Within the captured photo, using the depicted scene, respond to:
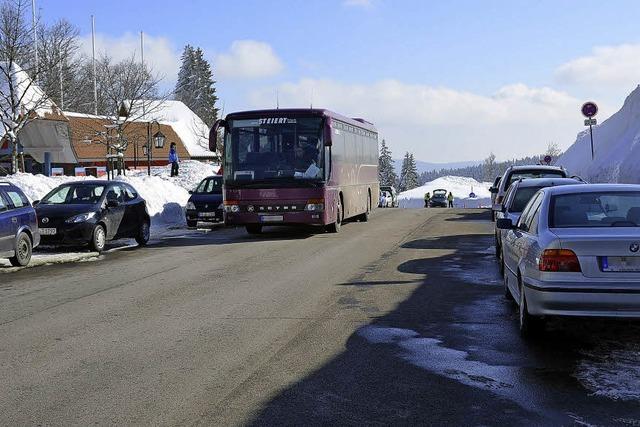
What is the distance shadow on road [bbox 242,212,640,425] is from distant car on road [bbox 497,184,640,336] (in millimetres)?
461

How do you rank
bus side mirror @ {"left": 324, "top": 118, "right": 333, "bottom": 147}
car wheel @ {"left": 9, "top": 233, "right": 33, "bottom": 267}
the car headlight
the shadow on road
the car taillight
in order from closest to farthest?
the shadow on road
the car taillight
car wheel @ {"left": 9, "top": 233, "right": 33, "bottom": 267}
the car headlight
bus side mirror @ {"left": 324, "top": 118, "right": 333, "bottom": 147}

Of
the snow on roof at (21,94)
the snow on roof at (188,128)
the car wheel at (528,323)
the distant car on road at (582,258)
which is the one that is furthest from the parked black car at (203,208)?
the snow on roof at (188,128)

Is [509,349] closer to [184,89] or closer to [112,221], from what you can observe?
[112,221]

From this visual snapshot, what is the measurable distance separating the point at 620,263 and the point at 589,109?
22545mm

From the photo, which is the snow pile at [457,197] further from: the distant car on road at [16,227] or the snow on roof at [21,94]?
the distant car on road at [16,227]

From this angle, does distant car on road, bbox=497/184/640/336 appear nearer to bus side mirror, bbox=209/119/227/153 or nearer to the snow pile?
bus side mirror, bbox=209/119/227/153

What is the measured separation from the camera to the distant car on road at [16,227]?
546 inches

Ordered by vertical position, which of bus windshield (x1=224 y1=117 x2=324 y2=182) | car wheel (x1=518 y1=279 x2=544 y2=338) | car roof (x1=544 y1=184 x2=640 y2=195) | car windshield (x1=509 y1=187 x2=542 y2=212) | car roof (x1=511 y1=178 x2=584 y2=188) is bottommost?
car wheel (x1=518 y1=279 x2=544 y2=338)

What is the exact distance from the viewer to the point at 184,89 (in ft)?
371

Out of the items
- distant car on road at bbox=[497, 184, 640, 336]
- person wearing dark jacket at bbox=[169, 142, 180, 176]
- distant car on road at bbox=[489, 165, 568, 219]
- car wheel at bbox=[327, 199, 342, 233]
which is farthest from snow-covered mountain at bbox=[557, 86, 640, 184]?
distant car on road at bbox=[497, 184, 640, 336]

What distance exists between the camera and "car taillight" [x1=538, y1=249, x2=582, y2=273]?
6.66 meters

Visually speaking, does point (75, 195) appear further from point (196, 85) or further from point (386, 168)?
point (386, 168)

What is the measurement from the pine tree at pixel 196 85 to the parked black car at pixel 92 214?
9364 centimetres

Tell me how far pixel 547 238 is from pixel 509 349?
3.65 ft
